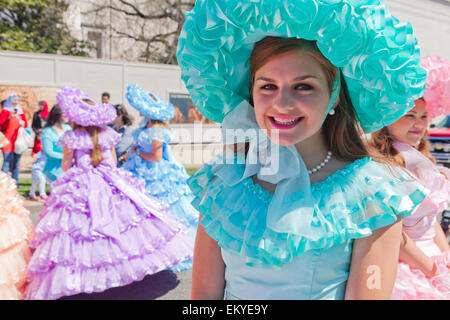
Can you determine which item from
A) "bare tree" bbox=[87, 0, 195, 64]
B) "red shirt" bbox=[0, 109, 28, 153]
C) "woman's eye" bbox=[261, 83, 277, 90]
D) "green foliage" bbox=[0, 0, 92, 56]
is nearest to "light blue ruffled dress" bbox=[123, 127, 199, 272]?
"woman's eye" bbox=[261, 83, 277, 90]

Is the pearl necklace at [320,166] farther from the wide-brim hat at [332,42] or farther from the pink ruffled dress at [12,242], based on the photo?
the pink ruffled dress at [12,242]

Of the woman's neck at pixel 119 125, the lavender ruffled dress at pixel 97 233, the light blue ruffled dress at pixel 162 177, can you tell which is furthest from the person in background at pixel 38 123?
the lavender ruffled dress at pixel 97 233

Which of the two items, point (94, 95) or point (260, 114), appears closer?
point (260, 114)

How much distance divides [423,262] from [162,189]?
132 inches

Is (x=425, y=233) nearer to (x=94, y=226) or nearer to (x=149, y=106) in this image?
(x=94, y=226)

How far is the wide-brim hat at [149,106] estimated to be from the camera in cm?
471

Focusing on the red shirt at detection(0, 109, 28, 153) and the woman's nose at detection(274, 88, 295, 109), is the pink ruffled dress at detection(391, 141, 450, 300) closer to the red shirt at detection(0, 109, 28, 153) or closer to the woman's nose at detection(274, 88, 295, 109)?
the woman's nose at detection(274, 88, 295, 109)

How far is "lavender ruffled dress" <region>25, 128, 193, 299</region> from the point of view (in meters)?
3.06

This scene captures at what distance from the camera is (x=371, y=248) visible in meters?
1.11

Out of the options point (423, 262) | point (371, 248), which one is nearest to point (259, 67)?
point (371, 248)

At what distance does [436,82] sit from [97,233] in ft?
8.98

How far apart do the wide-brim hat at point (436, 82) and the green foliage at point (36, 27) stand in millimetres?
14809

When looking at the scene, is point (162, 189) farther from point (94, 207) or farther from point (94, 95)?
point (94, 95)

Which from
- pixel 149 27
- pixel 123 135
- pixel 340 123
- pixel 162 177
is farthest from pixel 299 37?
pixel 149 27
